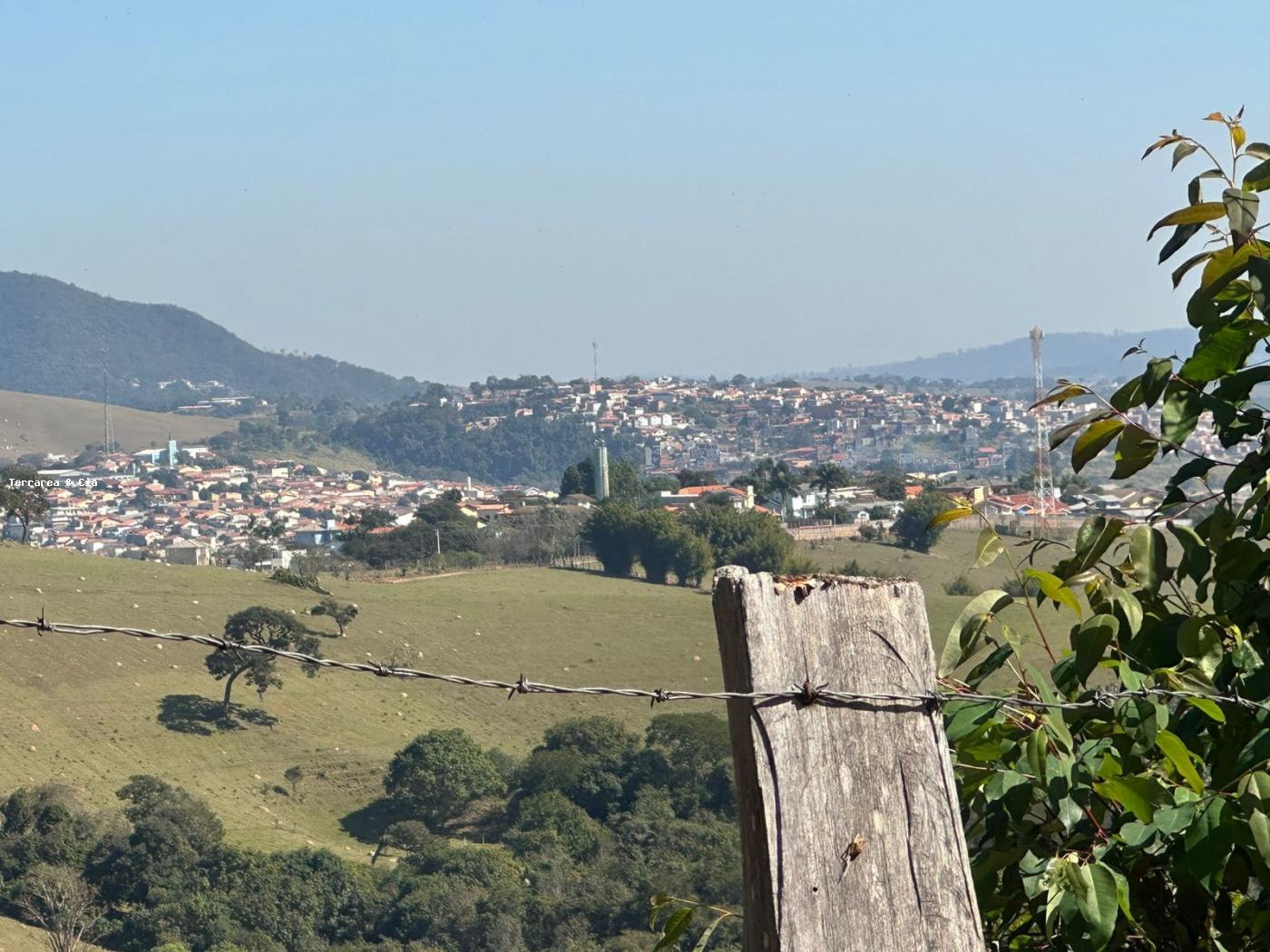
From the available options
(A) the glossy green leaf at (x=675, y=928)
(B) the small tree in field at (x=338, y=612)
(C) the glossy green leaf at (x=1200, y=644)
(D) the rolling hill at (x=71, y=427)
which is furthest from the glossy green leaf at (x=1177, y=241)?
(D) the rolling hill at (x=71, y=427)

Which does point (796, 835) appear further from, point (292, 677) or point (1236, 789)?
point (292, 677)

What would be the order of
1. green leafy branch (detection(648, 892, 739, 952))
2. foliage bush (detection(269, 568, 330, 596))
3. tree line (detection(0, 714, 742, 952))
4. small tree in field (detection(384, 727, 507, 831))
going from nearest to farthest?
green leafy branch (detection(648, 892, 739, 952))
tree line (detection(0, 714, 742, 952))
small tree in field (detection(384, 727, 507, 831))
foliage bush (detection(269, 568, 330, 596))

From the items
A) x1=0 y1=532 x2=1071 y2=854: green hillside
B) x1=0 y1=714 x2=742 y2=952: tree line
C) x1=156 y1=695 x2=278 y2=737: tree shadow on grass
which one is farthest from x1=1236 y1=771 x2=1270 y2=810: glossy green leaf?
x1=156 y1=695 x2=278 y2=737: tree shadow on grass

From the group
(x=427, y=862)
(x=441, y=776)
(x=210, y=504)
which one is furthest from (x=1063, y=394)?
(x=210, y=504)

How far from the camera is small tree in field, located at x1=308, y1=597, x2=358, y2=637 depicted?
111 feet

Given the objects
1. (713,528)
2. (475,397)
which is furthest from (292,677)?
(475,397)

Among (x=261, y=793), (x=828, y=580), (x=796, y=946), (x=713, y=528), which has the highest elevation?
(x=828, y=580)

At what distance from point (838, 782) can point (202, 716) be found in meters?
29.1

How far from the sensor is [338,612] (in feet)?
111

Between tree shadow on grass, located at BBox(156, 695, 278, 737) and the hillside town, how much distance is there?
18437mm

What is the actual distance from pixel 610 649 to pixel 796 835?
3331cm

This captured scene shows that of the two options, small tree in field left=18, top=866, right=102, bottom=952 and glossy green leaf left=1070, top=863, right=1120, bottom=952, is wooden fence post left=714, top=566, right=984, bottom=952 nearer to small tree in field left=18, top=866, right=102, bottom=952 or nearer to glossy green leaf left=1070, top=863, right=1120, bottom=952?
glossy green leaf left=1070, top=863, right=1120, bottom=952

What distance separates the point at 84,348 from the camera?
191875mm

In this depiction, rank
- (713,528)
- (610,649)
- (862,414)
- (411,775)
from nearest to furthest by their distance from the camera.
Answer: (411,775) < (610,649) < (713,528) < (862,414)
